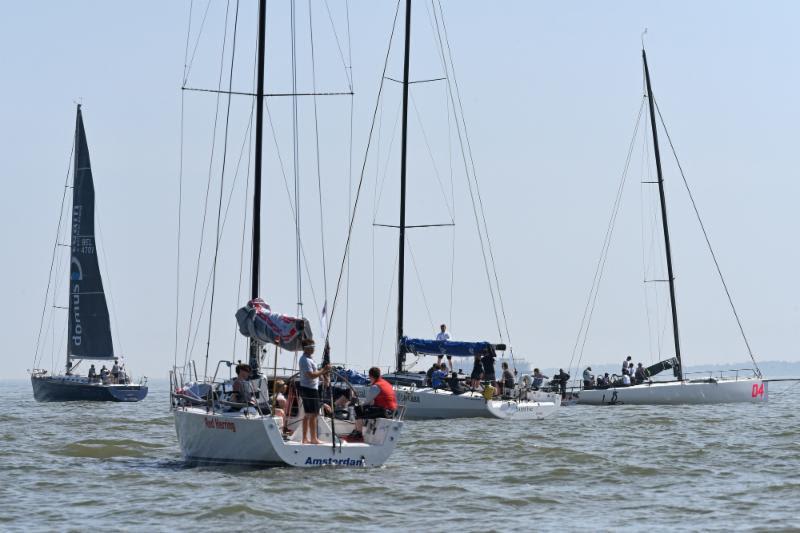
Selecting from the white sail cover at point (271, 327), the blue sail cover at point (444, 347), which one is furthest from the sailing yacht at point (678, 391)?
the white sail cover at point (271, 327)

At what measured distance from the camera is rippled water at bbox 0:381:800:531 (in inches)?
789

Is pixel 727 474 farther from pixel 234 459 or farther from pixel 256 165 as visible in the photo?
pixel 256 165

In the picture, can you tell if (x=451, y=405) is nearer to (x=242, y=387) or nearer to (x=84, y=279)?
(x=242, y=387)

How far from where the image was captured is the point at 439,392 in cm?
4025

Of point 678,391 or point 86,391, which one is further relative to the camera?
point 86,391

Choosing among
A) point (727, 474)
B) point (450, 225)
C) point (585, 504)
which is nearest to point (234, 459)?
point (585, 504)

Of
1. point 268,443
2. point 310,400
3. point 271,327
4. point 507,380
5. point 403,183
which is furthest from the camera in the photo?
point 403,183

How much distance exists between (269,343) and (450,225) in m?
21.7

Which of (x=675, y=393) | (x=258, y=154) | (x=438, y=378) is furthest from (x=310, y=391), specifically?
(x=675, y=393)

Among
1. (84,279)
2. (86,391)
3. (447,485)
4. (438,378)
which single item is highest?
(84,279)

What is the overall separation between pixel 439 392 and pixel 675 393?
14533 millimetres

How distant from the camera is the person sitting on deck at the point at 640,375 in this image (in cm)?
5364

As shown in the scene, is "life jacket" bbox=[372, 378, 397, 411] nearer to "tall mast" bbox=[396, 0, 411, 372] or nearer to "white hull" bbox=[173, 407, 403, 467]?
"white hull" bbox=[173, 407, 403, 467]

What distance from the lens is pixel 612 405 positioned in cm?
5244
